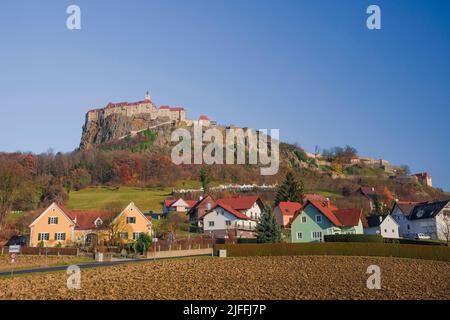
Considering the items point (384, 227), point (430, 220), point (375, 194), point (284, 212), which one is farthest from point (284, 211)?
point (375, 194)

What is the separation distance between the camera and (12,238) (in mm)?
71000

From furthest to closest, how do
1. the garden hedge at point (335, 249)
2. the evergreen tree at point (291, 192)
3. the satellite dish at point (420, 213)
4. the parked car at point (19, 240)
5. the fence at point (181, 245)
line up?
1. the evergreen tree at point (291, 192)
2. the satellite dish at point (420, 213)
3. the parked car at point (19, 240)
4. the fence at point (181, 245)
5. the garden hedge at point (335, 249)

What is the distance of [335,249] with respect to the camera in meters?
50.5

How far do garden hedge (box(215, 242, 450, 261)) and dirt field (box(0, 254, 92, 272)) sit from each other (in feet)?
49.3

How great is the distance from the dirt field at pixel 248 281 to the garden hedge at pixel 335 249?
130 inches

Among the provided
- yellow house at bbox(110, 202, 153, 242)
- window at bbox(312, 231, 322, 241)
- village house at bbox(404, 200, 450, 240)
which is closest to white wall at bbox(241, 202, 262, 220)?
yellow house at bbox(110, 202, 153, 242)

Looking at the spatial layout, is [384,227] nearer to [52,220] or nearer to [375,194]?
[375,194]

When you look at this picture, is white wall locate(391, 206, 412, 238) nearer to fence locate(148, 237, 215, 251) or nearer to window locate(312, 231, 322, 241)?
window locate(312, 231, 322, 241)

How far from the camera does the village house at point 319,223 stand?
66.3m

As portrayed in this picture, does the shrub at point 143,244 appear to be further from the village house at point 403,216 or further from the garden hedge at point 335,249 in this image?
the village house at point 403,216

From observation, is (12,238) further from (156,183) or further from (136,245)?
(156,183)

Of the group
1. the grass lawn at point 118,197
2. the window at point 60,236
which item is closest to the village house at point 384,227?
the grass lawn at point 118,197
